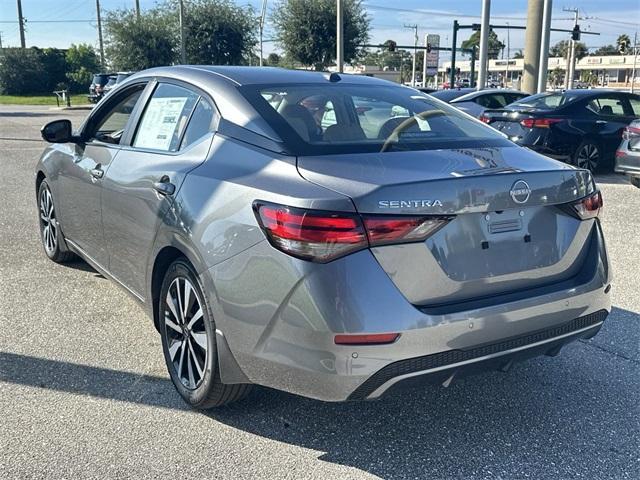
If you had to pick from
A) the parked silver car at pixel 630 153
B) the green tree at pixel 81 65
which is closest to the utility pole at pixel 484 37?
the parked silver car at pixel 630 153

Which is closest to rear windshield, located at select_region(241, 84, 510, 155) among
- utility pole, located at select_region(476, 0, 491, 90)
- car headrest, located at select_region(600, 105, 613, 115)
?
car headrest, located at select_region(600, 105, 613, 115)

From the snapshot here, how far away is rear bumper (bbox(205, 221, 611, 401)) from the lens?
7.93ft

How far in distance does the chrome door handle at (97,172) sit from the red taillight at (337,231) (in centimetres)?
200

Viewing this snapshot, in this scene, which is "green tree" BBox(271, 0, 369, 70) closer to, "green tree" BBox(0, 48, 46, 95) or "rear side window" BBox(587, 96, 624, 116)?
"green tree" BBox(0, 48, 46, 95)

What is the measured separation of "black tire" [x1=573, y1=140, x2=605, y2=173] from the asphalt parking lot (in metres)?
7.08

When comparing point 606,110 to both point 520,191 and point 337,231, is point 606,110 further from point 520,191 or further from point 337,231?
point 337,231

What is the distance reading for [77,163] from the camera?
4539mm

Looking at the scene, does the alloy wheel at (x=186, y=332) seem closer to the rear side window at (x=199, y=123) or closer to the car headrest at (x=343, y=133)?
the rear side window at (x=199, y=123)

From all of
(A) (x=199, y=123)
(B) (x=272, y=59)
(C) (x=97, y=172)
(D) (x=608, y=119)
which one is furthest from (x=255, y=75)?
(B) (x=272, y=59)

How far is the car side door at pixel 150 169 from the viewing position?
327 cm

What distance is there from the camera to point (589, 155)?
10930 millimetres

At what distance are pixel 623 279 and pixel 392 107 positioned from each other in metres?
2.89

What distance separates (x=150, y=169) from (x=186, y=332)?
2.99 ft

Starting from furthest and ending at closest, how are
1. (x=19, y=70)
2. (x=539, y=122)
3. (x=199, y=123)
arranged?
(x=19, y=70), (x=539, y=122), (x=199, y=123)
